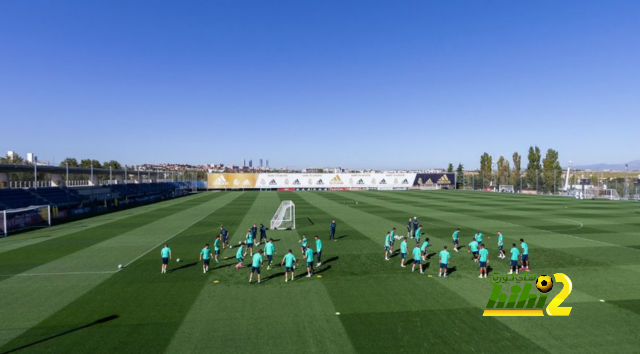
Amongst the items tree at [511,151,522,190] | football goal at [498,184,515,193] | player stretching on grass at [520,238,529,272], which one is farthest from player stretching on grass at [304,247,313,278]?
tree at [511,151,522,190]

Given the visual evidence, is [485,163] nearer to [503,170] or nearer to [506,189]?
[503,170]

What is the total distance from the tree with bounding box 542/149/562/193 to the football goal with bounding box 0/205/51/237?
3582 inches

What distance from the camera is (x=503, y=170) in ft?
335

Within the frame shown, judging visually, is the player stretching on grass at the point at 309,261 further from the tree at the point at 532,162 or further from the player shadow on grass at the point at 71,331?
the tree at the point at 532,162

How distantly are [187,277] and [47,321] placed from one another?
5.46 metres

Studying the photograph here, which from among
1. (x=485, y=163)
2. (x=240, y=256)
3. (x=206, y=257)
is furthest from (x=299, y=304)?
(x=485, y=163)

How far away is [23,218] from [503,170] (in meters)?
110

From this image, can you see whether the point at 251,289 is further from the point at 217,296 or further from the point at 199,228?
the point at 199,228

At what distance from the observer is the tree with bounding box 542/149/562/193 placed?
266 ft

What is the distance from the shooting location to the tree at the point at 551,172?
81100 millimetres

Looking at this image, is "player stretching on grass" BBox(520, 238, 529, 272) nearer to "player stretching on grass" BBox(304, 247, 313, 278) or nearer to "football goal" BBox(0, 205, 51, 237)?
"player stretching on grass" BBox(304, 247, 313, 278)

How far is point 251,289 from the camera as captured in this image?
46.2ft

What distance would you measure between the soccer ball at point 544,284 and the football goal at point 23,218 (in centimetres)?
3801

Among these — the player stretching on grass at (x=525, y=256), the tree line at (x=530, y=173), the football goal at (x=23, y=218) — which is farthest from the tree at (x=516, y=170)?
the football goal at (x=23, y=218)
